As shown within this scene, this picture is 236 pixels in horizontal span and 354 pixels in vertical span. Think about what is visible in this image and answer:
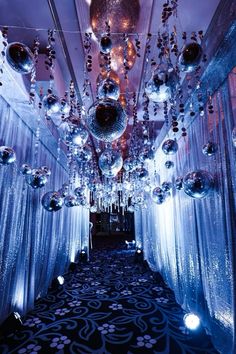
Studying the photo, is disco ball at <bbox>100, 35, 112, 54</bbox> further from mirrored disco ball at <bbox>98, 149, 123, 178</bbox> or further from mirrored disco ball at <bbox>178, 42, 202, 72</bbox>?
mirrored disco ball at <bbox>98, 149, 123, 178</bbox>

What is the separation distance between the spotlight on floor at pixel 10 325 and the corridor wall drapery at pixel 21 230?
0.11m

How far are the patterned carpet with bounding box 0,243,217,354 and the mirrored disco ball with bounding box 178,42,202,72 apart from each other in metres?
2.51

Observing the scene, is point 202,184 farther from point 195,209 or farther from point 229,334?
point 229,334

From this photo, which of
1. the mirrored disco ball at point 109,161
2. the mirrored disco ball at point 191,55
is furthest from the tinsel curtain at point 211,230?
the mirrored disco ball at point 109,161

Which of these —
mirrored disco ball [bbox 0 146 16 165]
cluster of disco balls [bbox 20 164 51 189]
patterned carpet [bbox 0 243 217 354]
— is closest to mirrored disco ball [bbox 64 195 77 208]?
cluster of disco balls [bbox 20 164 51 189]

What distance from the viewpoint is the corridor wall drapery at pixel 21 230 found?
2539 mm

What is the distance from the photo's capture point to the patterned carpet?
208cm

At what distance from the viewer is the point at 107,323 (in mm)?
2539

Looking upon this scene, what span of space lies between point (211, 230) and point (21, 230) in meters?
2.50

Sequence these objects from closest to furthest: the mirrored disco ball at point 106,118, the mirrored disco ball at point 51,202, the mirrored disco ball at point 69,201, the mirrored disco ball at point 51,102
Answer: the mirrored disco ball at point 106,118 → the mirrored disco ball at point 51,102 → the mirrored disco ball at point 51,202 → the mirrored disco ball at point 69,201

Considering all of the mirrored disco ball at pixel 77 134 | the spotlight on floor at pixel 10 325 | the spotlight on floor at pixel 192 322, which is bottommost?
the spotlight on floor at pixel 10 325

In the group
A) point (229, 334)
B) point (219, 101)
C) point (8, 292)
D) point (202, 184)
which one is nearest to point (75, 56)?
point (219, 101)

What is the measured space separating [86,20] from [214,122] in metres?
1.72

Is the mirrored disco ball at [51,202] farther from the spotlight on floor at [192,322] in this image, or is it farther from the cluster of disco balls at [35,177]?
the spotlight on floor at [192,322]
